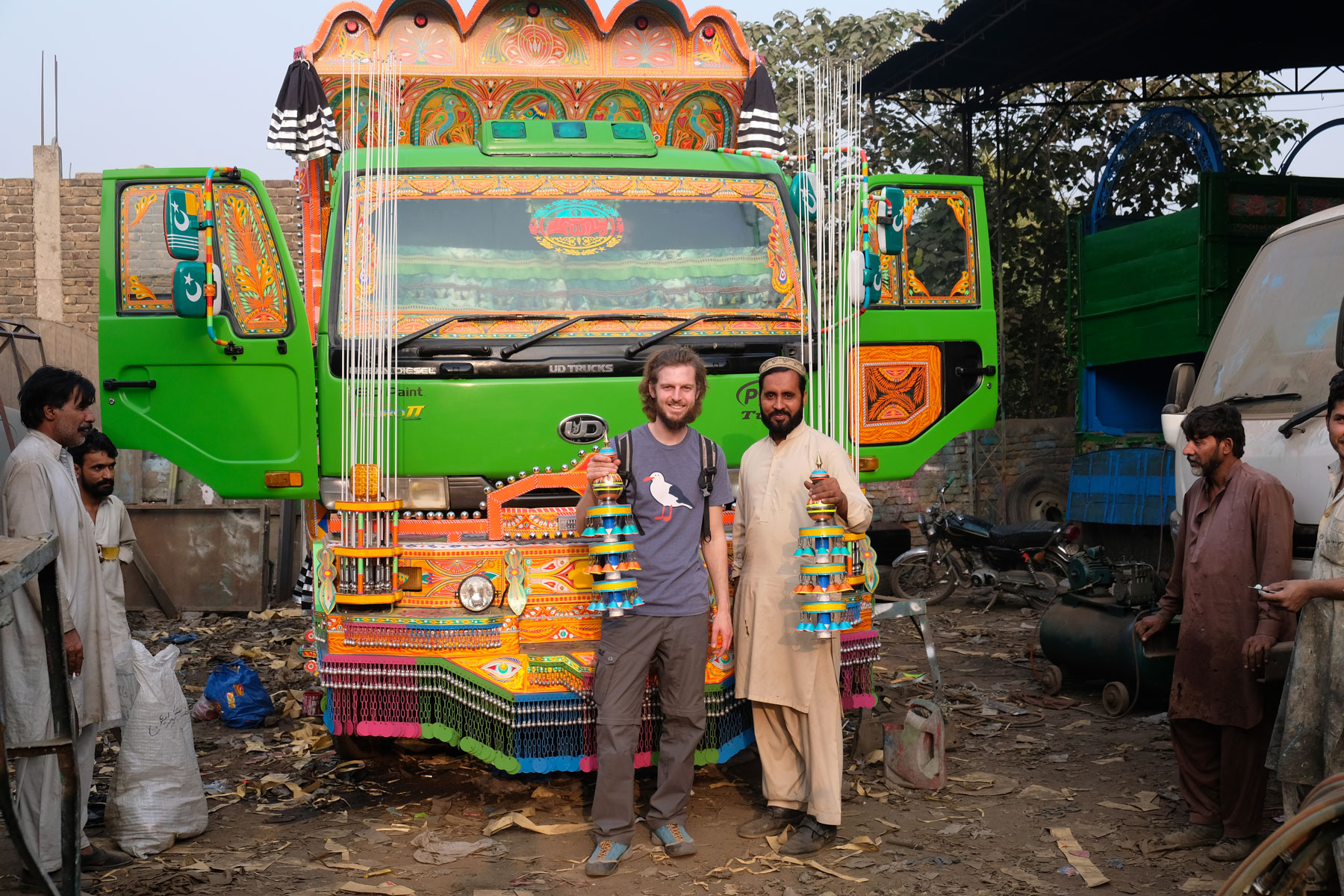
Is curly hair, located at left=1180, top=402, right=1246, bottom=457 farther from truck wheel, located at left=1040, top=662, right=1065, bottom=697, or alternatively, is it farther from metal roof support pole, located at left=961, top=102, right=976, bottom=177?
metal roof support pole, located at left=961, top=102, right=976, bottom=177

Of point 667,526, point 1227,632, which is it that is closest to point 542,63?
point 667,526

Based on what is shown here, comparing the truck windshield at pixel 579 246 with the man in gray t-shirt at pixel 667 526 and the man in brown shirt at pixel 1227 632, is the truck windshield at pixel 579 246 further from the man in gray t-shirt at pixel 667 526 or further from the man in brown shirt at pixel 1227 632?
the man in brown shirt at pixel 1227 632

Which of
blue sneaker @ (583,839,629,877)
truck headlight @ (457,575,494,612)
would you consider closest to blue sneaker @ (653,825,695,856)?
blue sneaker @ (583,839,629,877)

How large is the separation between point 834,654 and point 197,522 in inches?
314

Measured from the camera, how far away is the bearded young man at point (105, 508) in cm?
521

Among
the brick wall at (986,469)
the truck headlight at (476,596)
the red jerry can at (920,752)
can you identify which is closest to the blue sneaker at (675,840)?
the truck headlight at (476,596)

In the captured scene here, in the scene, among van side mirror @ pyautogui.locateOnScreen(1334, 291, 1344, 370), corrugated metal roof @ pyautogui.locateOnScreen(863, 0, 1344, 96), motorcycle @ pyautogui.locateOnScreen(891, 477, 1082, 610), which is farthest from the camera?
corrugated metal roof @ pyautogui.locateOnScreen(863, 0, 1344, 96)

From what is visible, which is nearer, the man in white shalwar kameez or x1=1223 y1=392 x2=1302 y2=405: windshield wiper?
the man in white shalwar kameez

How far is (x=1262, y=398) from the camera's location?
16.6 feet

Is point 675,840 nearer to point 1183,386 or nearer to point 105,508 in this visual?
point 105,508

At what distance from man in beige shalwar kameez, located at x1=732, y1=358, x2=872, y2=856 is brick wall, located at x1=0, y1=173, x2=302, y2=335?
430 inches

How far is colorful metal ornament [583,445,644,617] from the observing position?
13.9ft

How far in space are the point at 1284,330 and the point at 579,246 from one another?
3.21m

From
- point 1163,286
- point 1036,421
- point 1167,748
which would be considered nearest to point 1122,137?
point 1163,286
